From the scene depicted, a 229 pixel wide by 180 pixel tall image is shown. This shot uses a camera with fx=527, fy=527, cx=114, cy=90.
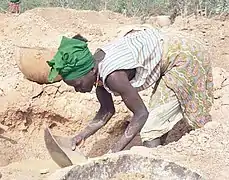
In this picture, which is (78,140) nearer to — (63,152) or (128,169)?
(63,152)

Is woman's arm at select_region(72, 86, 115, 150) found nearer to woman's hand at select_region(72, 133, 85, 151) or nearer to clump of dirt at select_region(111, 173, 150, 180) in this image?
woman's hand at select_region(72, 133, 85, 151)

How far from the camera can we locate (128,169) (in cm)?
320

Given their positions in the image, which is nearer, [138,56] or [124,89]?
[124,89]

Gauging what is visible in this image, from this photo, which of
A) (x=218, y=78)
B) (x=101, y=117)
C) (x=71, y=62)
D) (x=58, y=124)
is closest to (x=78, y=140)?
(x=101, y=117)

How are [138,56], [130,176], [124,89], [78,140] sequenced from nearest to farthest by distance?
[130,176] < [124,89] < [138,56] < [78,140]

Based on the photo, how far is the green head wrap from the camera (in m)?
3.19

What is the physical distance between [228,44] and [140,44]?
4.53 meters

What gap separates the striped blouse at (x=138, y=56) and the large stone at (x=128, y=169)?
0.48 meters

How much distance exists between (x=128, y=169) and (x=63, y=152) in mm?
529

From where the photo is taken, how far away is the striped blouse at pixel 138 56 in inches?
131

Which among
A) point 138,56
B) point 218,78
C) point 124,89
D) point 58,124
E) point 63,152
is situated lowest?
point 58,124

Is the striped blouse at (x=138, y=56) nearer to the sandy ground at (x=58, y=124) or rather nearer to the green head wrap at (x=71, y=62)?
the green head wrap at (x=71, y=62)

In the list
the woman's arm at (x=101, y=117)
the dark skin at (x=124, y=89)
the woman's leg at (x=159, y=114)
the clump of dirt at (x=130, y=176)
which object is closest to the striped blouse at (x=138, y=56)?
the dark skin at (x=124, y=89)

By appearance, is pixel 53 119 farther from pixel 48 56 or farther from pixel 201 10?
pixel 201 10
